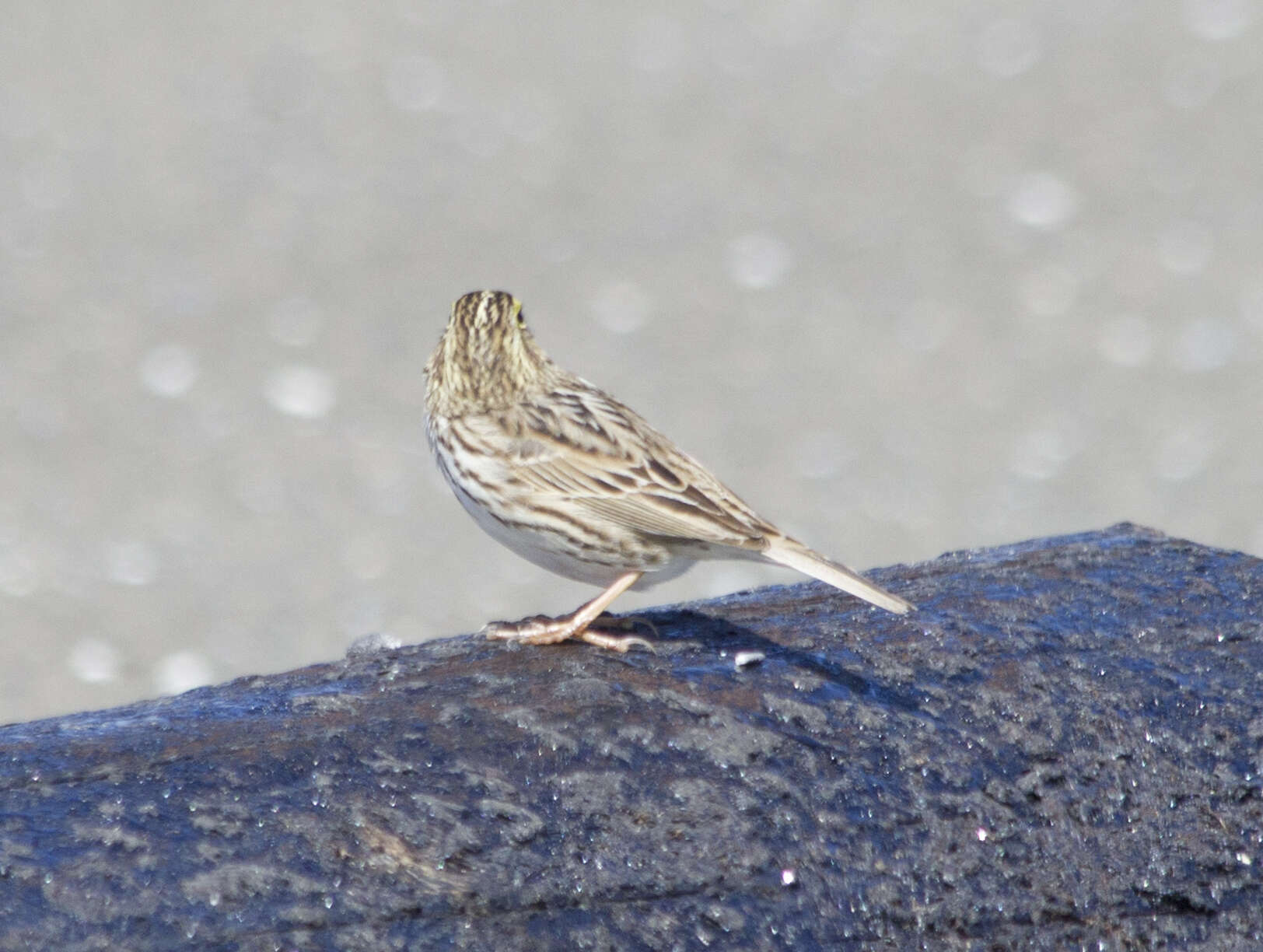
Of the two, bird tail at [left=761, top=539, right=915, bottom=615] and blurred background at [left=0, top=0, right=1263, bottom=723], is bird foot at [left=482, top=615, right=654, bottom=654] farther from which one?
blurred background at [left=0, top=0, right=1263, bottom=723]

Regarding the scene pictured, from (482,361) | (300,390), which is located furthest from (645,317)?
(482,361)

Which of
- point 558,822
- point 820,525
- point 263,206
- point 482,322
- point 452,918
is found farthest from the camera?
point 263,206

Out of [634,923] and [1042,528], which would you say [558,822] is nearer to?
[634,923]

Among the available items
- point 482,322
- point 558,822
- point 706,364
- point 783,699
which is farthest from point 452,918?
point 706,364

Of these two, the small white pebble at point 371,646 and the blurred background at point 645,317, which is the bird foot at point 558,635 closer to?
the small white pebble at point 371,646

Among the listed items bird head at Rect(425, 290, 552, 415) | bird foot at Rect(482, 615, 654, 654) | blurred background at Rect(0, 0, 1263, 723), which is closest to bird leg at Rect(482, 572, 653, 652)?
bird foot at Rect(482, 615, 654, 654)

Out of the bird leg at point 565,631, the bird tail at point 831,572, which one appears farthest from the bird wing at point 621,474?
the bird leg at point 565,631
